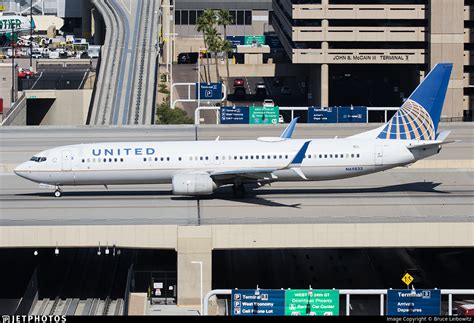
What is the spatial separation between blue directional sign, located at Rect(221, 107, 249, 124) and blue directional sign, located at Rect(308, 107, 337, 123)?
641cm

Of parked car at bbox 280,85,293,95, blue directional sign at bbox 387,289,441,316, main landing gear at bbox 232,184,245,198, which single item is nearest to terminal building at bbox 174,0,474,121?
parked car at bbox 280,85,293,95

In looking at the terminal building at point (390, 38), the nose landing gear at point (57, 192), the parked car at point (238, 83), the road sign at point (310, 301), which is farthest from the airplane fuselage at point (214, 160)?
the parked car at point (238, 83)

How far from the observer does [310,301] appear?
55000 mm

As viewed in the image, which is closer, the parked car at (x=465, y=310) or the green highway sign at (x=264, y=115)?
the parked car at (x=465, y=310)

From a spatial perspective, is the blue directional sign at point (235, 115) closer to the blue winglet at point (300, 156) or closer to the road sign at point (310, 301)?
the blue winglet at point (300, 156)

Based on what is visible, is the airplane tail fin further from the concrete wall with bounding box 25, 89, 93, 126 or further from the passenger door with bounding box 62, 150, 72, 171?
the concrete wall with bounding box 25, 89, 93, 126

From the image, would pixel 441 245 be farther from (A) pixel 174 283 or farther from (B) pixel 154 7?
(B) pixel 154 7

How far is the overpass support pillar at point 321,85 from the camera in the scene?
161250 millimetres

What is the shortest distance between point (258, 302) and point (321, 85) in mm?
109087

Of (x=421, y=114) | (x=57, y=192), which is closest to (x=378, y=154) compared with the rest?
(x=421, y=114)

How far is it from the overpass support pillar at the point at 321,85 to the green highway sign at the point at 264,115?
43174mm

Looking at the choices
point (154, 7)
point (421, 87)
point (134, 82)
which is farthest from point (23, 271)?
point (154, 7)

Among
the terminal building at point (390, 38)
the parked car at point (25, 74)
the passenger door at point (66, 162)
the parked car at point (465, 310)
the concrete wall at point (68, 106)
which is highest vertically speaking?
the terminal building at point (390, 38)

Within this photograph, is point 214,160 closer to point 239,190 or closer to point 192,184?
point 192,184
